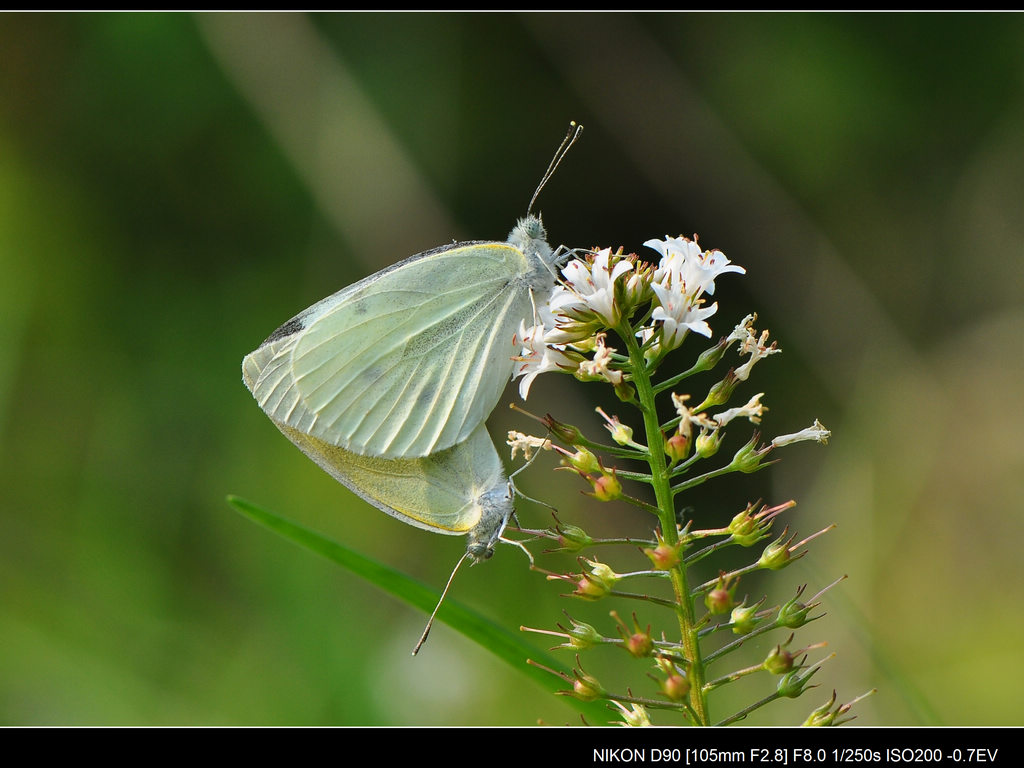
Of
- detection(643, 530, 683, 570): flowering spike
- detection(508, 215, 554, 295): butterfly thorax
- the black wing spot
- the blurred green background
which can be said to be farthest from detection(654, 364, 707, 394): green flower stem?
the blurred green background

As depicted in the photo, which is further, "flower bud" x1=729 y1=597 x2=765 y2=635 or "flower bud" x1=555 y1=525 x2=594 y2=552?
"flower bud" x1=555 y1=525 x2=594 y2=552

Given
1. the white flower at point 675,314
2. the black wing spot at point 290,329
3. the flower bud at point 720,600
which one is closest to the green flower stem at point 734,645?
the flower bud at point 720,600

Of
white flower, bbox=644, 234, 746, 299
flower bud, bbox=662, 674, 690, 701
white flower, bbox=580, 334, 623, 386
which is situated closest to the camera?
flower bud, bbox=662, 674, 690, 701

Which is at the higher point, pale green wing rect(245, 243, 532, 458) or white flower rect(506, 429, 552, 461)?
pale green wing rect(245, 243, 532, 458)

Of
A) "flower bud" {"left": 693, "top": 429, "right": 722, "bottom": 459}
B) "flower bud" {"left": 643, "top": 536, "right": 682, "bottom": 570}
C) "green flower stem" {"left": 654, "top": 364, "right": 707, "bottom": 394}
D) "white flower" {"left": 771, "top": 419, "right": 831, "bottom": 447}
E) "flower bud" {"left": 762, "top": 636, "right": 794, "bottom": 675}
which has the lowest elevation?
"flower bud" {"left": 762, "top": 636, "right": 794, "bottom": 675}

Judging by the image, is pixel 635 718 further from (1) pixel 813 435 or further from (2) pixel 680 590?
(1) pixel 813 435

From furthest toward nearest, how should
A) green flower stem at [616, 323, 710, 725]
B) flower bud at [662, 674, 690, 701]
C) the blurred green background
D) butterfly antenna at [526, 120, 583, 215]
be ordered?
the blurred green background
butterfly antenna at [526, 120, 583, 215]
green flower stem at [616, 323, 710, 725]
flower bud at [662, 674, 690, 701]

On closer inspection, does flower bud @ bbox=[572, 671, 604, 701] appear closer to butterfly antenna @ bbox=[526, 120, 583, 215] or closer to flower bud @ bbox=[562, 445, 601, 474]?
flower bud @ bbox=[562, 445, 601, 474]
